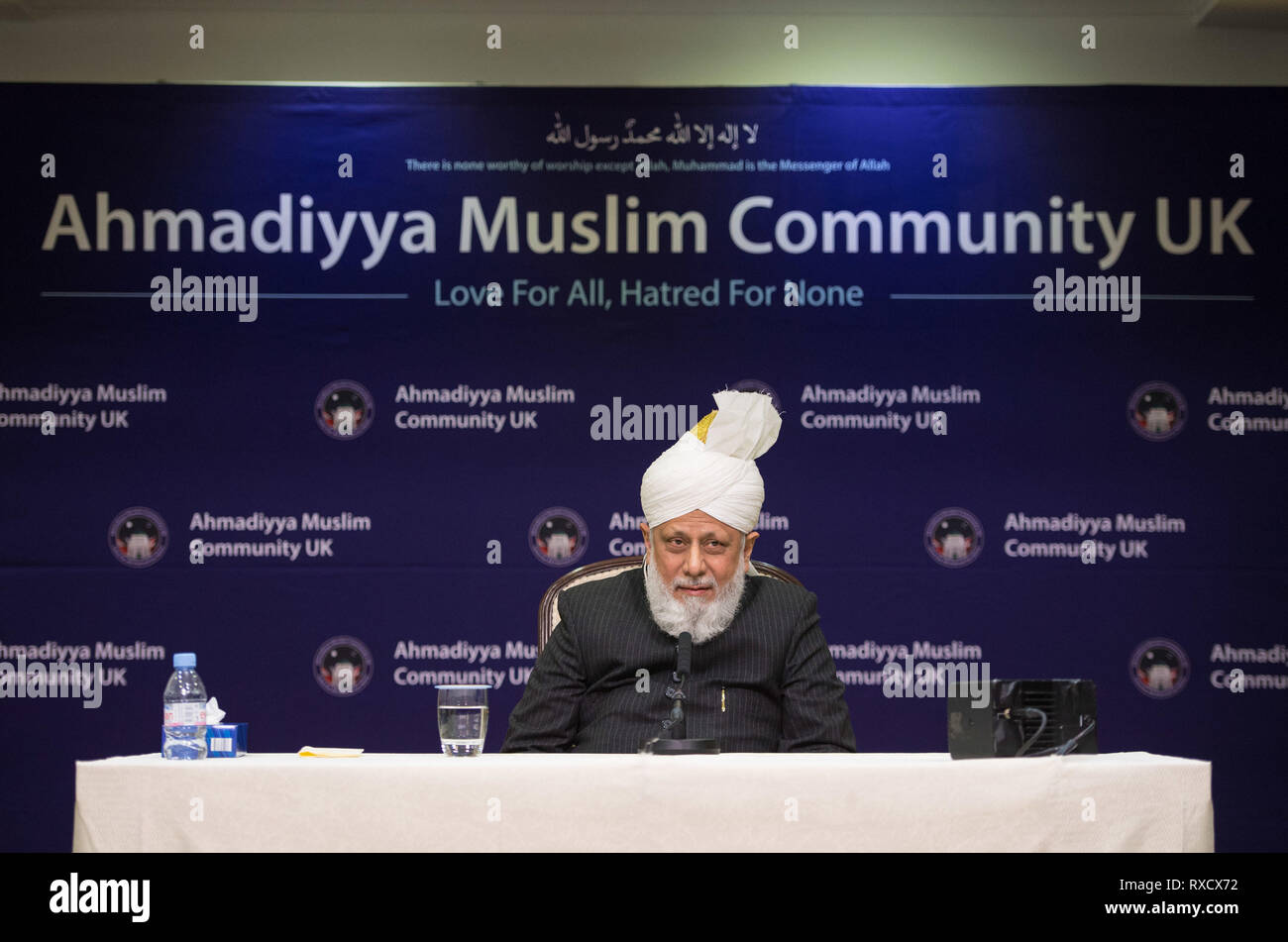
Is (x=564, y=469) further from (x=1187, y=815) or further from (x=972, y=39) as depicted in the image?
(x=1187, y=815)

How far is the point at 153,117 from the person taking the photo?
455 cm

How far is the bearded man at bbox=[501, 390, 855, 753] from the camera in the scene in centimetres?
274

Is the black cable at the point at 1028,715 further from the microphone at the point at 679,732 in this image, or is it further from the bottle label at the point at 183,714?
the bottle label at the point at 183,714

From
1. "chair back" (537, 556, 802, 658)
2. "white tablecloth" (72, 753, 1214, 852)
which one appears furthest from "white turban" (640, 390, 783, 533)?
"white tablecloth" (72, 753, 1214, 852)

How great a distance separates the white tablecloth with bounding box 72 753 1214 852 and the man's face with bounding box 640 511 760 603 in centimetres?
97

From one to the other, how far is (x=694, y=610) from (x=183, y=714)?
41.9 inches

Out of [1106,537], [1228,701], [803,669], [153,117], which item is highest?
[153,117]

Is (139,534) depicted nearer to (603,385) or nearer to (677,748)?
(603,385)

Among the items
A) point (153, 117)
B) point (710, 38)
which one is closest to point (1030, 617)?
point (710, 38)

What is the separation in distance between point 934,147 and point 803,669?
2426 millimetres

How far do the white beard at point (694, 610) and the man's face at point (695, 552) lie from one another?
0.04 feet

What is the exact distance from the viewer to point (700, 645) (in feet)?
9.20
